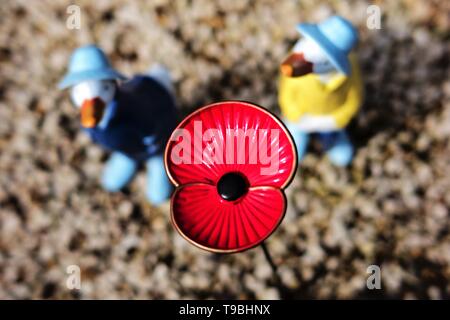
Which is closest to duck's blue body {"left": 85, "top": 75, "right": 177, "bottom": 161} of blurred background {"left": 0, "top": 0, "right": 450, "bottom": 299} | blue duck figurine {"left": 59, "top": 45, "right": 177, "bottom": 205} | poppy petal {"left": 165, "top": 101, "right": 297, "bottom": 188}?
blue duck figurine {"left": 59, "top": 45, "right": 177, "bottom": 205}

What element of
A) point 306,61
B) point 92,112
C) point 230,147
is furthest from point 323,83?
point 92,112

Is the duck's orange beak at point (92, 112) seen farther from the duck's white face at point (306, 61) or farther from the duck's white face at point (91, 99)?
the duck's white face at point (306, 61)

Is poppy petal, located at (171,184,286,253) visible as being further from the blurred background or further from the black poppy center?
the blurred background

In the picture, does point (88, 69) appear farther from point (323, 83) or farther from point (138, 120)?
point (323, 83)

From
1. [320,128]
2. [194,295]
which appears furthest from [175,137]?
[194,295]

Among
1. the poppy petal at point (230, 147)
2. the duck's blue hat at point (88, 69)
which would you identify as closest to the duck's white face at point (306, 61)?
the poppy petal at point (230, 147)
